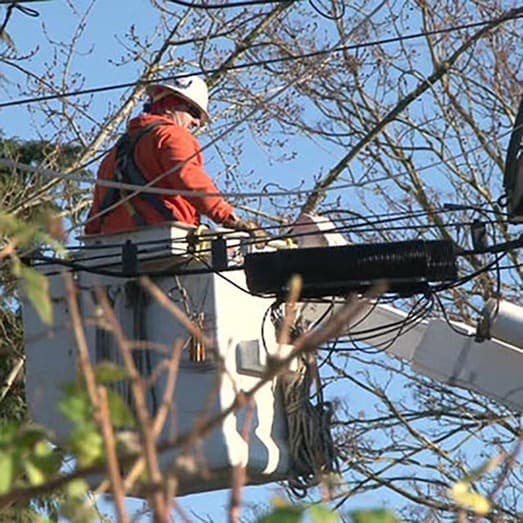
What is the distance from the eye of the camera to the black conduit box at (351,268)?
8.44 meters

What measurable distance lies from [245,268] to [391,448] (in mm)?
6956

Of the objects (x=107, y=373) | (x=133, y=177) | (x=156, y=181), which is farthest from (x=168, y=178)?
(x=107, y=373)

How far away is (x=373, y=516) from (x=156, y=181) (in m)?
6.17

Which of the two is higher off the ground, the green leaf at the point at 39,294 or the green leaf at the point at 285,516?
the green leaf at the point at 39,294

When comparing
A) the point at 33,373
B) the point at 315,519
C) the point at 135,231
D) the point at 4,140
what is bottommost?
the point at 315,519

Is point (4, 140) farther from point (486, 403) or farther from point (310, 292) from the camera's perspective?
point (310, 292)

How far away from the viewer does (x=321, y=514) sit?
260 centimetres

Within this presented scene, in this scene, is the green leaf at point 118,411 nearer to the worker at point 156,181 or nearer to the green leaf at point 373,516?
the green leaf at point 373,516

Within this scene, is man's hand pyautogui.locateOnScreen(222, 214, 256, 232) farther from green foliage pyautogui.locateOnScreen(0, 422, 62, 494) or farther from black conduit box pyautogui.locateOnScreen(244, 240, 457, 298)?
green foliage pyautogui.locateOnScreen(0, 422, 62, 494)

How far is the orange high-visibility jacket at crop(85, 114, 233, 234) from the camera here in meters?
8.79

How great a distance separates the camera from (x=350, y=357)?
51.1ft

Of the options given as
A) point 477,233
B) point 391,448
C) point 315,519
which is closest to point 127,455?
point 315,519

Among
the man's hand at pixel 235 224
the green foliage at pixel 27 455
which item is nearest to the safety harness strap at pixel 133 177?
the man's hand at pixel 235 224

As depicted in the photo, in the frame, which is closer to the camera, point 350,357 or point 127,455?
point 127,455
